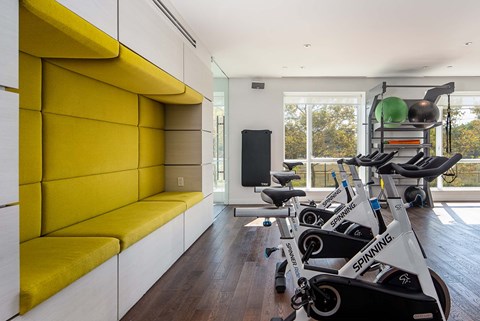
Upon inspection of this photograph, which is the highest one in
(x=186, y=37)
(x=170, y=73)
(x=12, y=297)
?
(x=186, y=37)

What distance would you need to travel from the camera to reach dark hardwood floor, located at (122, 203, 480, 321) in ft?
8.35

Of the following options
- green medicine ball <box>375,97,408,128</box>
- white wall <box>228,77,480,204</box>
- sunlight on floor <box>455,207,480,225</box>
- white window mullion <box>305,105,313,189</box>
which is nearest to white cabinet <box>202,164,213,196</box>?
white wall <box>228,77,480,204</box>

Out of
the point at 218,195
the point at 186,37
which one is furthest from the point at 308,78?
the point at 186,37

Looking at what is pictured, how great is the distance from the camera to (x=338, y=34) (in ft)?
16.1

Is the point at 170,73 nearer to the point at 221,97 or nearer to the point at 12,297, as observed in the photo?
the point at 12,297

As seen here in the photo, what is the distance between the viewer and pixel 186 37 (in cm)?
453

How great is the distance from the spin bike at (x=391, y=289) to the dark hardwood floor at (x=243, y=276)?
502mm

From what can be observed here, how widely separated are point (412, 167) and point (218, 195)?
527 centimetres

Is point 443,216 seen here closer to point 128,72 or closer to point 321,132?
point 321,132

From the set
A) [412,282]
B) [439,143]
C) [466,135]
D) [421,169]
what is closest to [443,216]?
[439,143]

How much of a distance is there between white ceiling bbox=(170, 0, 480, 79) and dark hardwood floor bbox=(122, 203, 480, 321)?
2.73 meters

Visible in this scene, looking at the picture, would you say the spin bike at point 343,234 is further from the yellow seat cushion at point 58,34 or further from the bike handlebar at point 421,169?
the yellow seat cushion at point 58,34

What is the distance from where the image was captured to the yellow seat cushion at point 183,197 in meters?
4.11

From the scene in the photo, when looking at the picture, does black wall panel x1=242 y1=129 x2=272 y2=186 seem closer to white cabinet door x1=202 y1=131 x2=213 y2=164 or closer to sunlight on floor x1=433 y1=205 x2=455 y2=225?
white cabinet door x1=202 y1=131 x2=213 y2=164
